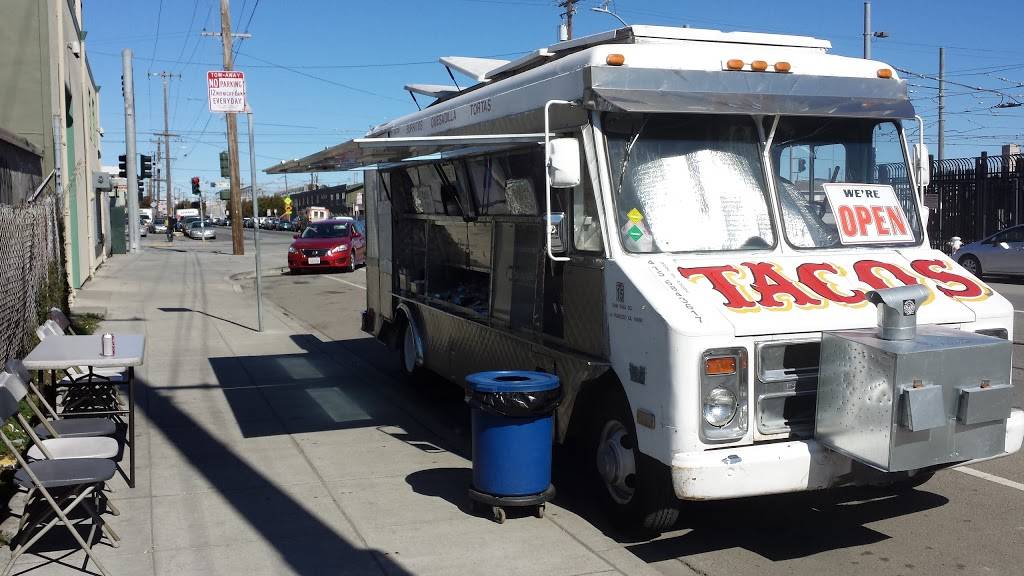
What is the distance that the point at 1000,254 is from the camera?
20938mm

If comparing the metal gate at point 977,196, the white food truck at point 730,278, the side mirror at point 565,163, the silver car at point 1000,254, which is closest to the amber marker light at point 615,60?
the white food truck at point 730,278

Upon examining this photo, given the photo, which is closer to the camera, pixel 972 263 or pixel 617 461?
pixel 617 461

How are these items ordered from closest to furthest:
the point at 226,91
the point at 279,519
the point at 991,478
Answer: the point at 279,519 → the point at 991,478 → the point at 226,91

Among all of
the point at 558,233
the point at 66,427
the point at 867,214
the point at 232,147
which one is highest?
the point at 232,147

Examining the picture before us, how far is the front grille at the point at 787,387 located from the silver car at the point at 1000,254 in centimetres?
1722

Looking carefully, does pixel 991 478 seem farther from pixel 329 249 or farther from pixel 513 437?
pixel 329 249

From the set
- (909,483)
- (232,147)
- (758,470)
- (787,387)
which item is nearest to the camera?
(758,470)

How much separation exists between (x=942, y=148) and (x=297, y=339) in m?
28.3

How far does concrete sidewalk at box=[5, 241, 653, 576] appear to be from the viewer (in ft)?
16.7

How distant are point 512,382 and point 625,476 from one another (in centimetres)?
86

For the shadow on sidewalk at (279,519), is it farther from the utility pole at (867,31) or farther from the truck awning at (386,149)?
the utility pole at (867,31)

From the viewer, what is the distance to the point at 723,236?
18.4ft

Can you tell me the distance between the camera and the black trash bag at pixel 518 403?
18.0 ft

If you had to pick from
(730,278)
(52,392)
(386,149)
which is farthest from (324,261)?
(730,278)
